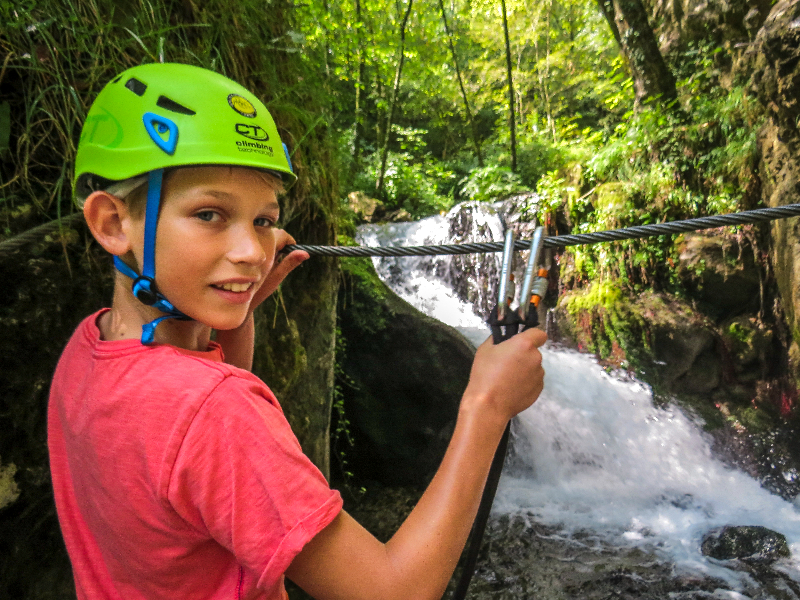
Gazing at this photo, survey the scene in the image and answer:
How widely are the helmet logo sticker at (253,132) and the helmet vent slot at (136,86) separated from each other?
220mm

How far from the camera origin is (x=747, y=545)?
14.2 ft

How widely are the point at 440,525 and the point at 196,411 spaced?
469 millimetres

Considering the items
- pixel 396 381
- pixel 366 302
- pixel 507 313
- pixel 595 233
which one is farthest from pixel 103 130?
pixel 396 381

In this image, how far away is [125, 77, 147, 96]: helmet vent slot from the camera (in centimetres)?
101

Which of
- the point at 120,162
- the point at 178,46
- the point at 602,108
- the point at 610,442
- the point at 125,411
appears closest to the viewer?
the point at 125,411

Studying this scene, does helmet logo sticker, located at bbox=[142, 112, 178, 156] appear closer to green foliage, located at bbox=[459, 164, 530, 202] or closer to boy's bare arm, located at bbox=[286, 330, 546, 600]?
boy's bare arm, located at bbox=[286, 330, 546, 600]

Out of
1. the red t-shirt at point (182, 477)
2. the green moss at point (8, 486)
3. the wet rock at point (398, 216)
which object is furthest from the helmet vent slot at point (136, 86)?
the wet rock at point (398, 216)

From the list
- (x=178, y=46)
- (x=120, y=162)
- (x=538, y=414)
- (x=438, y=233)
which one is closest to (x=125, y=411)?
(x=120, y=162)

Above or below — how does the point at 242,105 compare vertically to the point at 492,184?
below

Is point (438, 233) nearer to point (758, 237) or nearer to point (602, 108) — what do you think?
point (758, 237)

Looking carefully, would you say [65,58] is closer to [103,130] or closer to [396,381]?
[103,130]

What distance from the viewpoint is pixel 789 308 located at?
554 centimetres

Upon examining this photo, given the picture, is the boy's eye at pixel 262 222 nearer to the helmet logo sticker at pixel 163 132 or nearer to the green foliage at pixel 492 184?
the helmet logo sticker at pixel 163 132

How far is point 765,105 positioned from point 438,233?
18.3 feet
